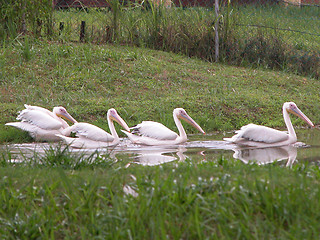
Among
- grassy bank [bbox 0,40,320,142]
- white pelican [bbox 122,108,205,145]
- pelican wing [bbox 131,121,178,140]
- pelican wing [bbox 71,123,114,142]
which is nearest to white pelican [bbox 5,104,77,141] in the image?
grassy bank [bbox 0,40,320,142]

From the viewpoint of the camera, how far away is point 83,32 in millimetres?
13391

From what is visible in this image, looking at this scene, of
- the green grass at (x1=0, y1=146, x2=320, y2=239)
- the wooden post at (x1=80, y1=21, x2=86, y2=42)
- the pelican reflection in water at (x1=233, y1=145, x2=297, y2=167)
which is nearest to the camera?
the green grass at (x1=0, y1=146, x2=320, y2=239)

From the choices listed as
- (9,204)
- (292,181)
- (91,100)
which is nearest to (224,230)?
(292,181)

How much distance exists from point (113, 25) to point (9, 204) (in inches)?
406

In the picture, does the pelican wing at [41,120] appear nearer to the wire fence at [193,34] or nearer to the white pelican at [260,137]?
the white pelican at [260,137]

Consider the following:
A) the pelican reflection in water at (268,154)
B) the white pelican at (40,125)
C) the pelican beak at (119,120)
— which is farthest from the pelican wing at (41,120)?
the pelican reflection in water at (268,154)

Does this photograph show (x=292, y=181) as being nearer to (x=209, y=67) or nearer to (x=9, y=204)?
(x=9, y=204)

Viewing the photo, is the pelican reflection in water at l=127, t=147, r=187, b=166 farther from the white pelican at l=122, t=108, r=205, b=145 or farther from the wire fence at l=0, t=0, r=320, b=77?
the wire fence at l=0, t=0, r=320, b=77

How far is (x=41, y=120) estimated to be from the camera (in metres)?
8.00

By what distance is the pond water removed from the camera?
6.54 m

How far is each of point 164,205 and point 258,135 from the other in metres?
4.21

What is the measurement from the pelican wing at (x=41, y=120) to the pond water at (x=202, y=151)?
31 cm

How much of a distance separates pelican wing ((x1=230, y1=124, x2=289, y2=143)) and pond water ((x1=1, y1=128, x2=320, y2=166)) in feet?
0.47

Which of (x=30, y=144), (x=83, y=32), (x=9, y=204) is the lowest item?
(x=30, y=144)
